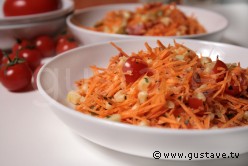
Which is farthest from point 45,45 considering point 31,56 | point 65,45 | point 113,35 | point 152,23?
point 152,23

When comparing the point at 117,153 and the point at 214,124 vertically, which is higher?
the point at 214,124

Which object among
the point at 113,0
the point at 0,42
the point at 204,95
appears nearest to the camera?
the point at 204,95

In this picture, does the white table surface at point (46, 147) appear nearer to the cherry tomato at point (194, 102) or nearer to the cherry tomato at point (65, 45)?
the cherry tomato at point (194, 102)

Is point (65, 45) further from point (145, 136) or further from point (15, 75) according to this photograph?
point (145, 136)

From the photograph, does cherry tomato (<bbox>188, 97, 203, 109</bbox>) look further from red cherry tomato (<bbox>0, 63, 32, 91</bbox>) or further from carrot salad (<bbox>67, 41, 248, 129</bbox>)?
red cherry tomato (<bbox>0, 63, 32, 91</bbox>)

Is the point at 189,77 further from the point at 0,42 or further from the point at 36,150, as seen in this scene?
the point at 0,42

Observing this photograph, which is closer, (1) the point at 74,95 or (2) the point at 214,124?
(2) the point at 214,124

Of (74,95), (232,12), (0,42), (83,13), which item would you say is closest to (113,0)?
(232,12)

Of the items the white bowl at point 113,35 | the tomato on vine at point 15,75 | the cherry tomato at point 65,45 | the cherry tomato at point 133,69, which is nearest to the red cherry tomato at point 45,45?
the cherry tomato at point 65,45
